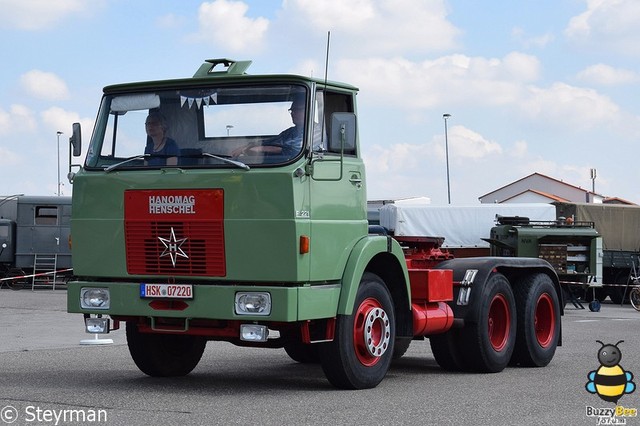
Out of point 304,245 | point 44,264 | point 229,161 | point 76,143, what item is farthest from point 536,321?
point 44,264

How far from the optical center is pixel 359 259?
34.6 feet

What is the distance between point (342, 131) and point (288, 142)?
19.8 inches

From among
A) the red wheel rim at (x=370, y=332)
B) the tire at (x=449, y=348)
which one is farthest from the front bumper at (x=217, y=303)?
the tire at (x=449, y=348)

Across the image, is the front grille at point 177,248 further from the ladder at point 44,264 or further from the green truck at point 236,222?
the ladder at point 44,264

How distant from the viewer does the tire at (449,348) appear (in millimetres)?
12656

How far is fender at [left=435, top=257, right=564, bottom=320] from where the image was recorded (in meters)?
12.5

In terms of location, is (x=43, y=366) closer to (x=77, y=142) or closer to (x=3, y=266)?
(x=77, y=142)

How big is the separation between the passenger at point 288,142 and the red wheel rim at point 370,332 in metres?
1.68

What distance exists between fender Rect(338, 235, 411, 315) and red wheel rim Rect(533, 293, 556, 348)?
3.35 meters

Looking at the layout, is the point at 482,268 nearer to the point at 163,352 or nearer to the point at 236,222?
the point at 163,352

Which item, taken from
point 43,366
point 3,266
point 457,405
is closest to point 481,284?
point 457,405

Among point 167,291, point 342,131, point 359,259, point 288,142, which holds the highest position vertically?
point 342,131

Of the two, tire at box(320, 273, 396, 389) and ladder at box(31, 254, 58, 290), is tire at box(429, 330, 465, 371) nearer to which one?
tire at box(320, 273, 396, 389)

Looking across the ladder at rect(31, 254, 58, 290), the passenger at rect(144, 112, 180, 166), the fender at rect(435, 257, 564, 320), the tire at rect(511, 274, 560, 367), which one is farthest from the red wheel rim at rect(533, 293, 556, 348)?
the ladder at rect(31, 254, 58, 290)
